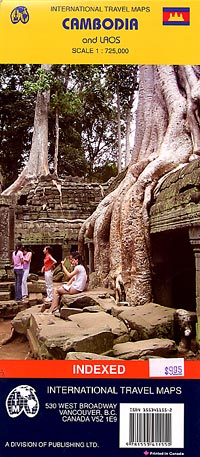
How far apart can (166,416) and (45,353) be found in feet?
1.90

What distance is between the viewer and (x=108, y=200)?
3328mm

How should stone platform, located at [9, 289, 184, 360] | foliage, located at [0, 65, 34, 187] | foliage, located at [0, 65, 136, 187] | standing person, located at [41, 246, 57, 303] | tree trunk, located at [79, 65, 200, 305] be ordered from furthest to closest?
1. tree trunk, located at [79, 65, 200, 305]
2. standing person, located at [41, 246, 57, 303]
3. foliage, located at [0, 65, 34, 187]
4. foliage, located at [0, 65, 136, 187]
5. stone platform, located at [9, 289, 184, 360]

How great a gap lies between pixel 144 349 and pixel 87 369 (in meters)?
0.27

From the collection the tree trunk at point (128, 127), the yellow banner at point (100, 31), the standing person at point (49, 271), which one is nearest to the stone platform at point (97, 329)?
the standing person at point (49, 271)

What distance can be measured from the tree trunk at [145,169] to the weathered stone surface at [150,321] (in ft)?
0.82

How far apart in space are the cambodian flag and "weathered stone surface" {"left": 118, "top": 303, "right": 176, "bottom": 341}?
1.38 metres

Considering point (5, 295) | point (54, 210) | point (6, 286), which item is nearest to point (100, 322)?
point (5, 295)

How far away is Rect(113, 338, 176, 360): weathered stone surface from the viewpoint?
6.52ft

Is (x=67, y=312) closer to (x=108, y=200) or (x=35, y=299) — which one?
(x=35, y=299)

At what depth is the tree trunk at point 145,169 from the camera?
2887 millimetres

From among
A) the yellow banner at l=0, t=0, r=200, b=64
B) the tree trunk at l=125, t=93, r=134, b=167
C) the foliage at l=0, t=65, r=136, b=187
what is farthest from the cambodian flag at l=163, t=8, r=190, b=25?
the tree trunk at l=125, t=93, r=134, b=167

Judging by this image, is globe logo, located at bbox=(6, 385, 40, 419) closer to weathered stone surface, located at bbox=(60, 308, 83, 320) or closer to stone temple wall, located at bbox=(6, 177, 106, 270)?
weathered stone surface, located at bbox=(60, 308, 83, 320)

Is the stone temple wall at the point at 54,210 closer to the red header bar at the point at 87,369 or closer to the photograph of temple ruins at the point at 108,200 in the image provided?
the photograph of temple ruins at the point at 108,200

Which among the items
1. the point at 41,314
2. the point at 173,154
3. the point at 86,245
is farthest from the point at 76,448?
the point at 173,154
